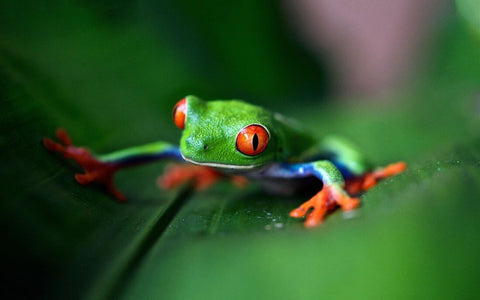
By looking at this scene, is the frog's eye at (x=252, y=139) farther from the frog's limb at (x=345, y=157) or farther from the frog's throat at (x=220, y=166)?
the frog's limb at (x=345, y=157)

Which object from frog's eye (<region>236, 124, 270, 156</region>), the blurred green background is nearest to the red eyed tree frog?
frog's eye (<region>236, 124, 270, 156</region>)

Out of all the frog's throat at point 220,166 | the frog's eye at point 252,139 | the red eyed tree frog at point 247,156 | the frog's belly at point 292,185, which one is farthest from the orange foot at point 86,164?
the frog's belly at point 292,185

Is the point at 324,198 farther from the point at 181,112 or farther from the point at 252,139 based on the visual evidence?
the point at 181,112

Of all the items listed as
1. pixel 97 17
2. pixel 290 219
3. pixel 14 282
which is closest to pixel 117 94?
pixel 97 17

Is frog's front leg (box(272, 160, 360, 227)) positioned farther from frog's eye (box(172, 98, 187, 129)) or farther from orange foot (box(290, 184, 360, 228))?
frog's eye (box(172, 98, 187, 129))

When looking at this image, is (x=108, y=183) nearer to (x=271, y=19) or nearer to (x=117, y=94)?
(x=117, y=94)

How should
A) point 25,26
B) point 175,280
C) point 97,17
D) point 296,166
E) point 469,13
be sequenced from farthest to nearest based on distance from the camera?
point 469,13 → point 97,17 → point 296,166 → point 25,26 → point 175,280
